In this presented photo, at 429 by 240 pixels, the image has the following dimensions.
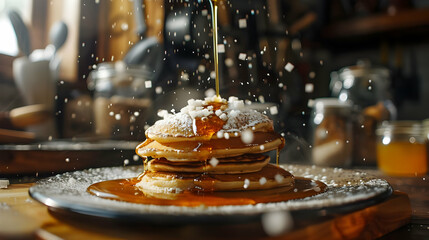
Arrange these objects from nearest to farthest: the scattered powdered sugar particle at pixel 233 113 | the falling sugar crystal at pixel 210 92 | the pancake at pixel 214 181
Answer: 1. the pancake at pixel 214 181
2. the scattered powdered sugar particle at pixel 233 113
3. the falling sugar crystal at pixel 210 92

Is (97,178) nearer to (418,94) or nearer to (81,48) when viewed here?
(81,48)

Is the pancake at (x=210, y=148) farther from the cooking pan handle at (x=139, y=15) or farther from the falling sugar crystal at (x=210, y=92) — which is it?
the cooking pan handle at (x=139, y=15)

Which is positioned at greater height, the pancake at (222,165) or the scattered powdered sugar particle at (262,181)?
the pancake at (222,165)

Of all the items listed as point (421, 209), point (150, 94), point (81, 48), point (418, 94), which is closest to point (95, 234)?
point (421, 209)

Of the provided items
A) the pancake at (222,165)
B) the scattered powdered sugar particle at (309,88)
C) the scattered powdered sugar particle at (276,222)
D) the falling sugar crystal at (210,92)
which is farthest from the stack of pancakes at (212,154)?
the scattered powdered sugar particle at (309,88)

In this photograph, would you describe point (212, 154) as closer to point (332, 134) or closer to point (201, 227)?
point (201, 227)

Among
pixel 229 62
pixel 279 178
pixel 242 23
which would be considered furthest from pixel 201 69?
pixel 279 178
